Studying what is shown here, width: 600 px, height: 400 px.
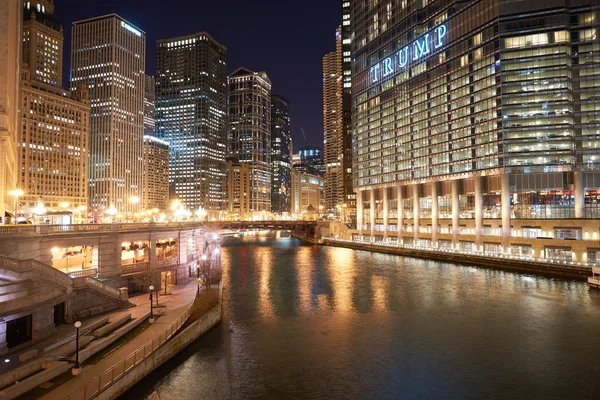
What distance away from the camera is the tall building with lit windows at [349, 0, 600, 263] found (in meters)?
91.6

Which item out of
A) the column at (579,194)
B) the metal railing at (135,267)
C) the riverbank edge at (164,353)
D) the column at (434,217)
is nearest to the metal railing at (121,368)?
the riverbank edge at (164,353)

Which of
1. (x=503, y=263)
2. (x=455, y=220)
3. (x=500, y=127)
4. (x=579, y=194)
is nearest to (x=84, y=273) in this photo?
(x=503, y=263)

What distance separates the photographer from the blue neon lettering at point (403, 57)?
136 meters

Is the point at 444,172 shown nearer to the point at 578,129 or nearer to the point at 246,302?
the point at 578,129

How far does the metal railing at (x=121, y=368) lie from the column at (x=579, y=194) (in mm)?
91330

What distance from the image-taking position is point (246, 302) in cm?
5344

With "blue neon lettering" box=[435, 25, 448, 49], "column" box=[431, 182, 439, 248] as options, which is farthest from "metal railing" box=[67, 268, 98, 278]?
"blue neon lettering" box=[435, 25, 448, 49]

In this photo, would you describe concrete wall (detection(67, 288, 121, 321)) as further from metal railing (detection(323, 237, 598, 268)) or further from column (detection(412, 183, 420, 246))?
column (detection(412, 183, 420, 246))

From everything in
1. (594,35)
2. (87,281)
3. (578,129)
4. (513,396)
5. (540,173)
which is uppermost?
(594,35)

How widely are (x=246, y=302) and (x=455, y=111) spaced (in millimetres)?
87148

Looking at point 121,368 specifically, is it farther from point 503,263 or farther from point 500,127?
point 500,127

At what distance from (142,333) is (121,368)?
6548 mm

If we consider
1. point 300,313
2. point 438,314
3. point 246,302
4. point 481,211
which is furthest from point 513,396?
point 481,211

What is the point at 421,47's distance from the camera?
12862 cm
